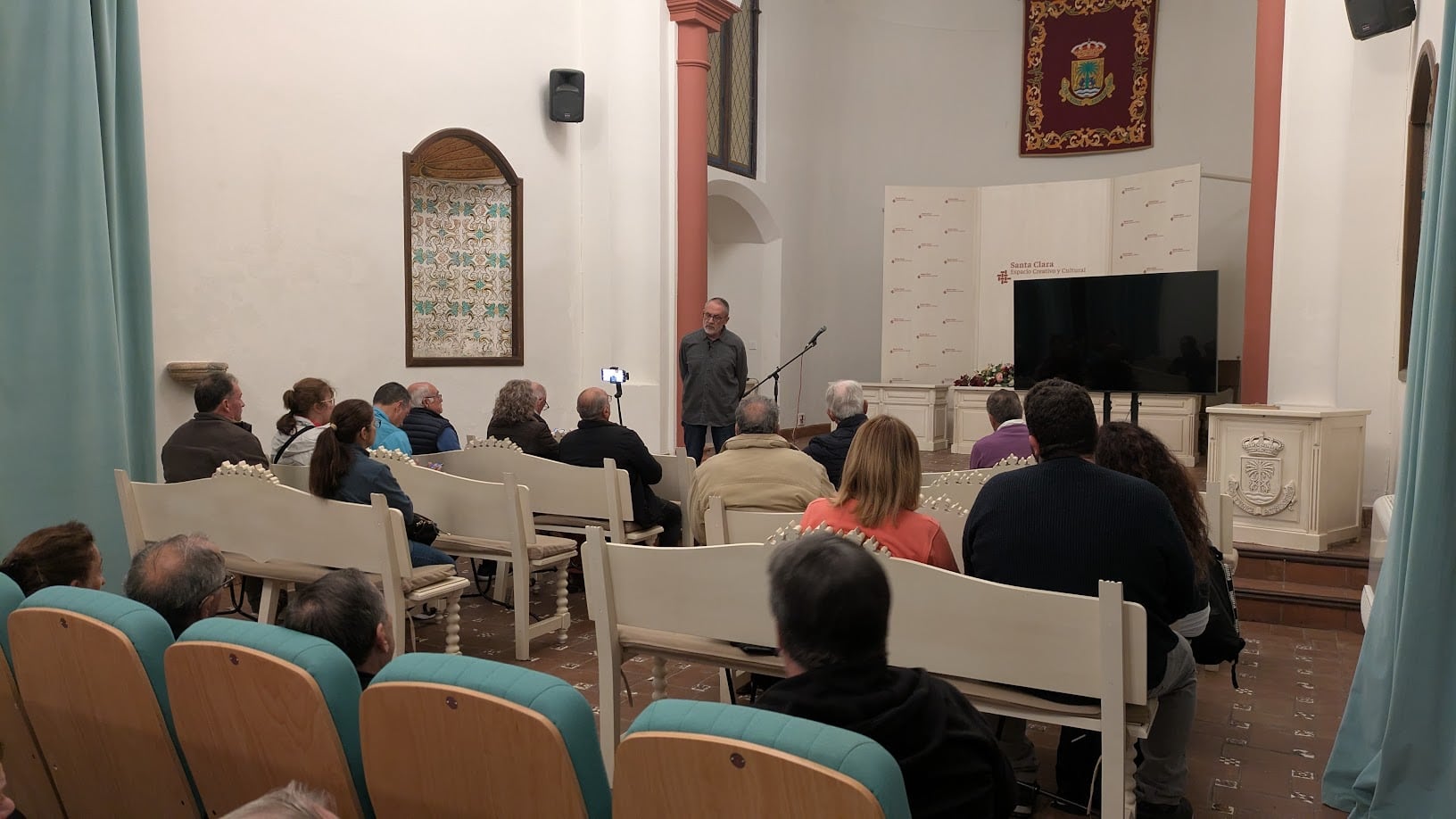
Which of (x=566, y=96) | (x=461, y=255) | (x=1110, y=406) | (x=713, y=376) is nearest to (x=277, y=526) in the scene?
(x=713, y=376)

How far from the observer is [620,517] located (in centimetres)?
436

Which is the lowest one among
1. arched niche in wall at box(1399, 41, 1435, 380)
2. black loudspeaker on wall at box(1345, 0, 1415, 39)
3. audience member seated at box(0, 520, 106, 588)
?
audience member seated at box(0, 520, 106, 588)

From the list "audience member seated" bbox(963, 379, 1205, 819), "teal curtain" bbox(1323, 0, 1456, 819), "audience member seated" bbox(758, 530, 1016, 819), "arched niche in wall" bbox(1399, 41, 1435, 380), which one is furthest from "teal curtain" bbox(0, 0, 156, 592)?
"arched niche in wall" bbox(1399, 41, 1435, 380)

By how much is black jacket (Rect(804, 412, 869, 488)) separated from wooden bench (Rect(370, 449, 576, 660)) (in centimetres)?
108

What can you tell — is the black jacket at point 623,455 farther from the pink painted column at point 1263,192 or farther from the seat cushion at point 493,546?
the pink painted column at point 1263,192

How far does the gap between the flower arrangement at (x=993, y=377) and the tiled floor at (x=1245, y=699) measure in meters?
5.53

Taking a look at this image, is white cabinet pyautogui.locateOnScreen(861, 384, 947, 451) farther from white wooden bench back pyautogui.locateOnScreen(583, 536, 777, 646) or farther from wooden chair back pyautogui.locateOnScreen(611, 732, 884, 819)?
wooden chair back pyautogui.locateOnScreen(611, 732, 884, 819)

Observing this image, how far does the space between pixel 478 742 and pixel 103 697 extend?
2.87 ft

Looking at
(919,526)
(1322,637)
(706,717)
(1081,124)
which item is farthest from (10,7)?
(1081,124)

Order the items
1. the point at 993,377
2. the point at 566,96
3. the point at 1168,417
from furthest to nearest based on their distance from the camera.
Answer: the point at 993,377, the point at 1168,417, the point at 566,96

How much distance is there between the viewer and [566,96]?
300 inches

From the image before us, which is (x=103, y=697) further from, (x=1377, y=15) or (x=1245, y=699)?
(x=1377, y=15)

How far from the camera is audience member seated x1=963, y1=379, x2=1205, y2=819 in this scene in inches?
93.4

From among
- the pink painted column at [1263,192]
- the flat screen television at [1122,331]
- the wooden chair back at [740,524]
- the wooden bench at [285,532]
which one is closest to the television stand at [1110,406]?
the flat screen television at [1122,331]
